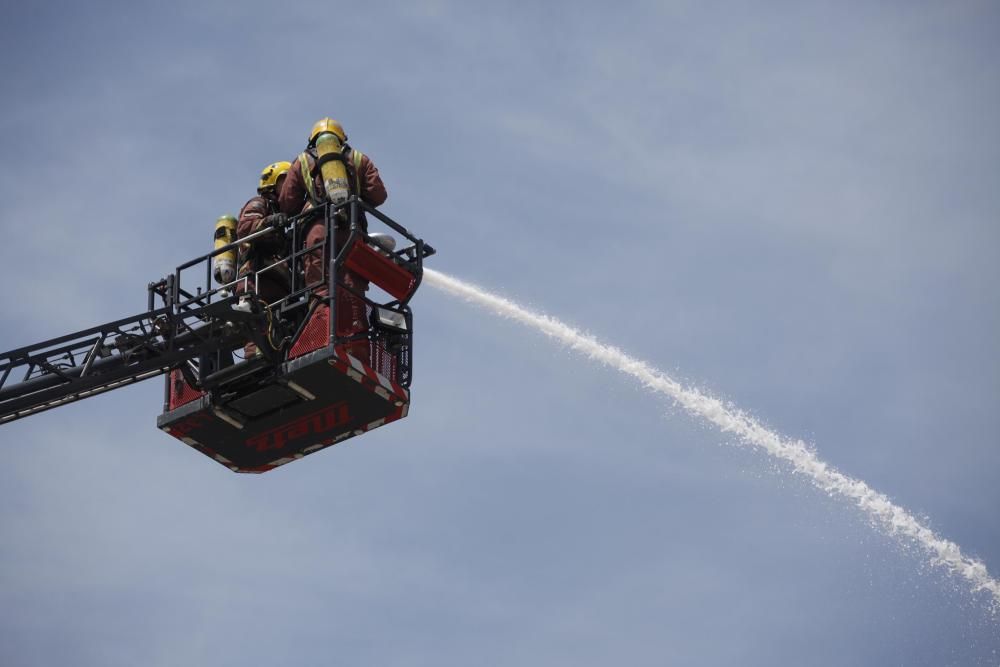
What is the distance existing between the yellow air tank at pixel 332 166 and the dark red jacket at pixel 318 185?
0.26 metres

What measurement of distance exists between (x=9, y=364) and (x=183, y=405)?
3121mm

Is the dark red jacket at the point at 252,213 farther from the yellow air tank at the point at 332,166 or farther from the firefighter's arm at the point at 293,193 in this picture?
the yellow air tank at the point at 332,166

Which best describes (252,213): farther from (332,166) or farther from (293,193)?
(332,166)

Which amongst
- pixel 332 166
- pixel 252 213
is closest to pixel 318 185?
pixel 332 166

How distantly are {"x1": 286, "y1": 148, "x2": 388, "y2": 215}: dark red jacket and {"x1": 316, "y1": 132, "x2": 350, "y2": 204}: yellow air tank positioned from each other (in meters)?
0.26

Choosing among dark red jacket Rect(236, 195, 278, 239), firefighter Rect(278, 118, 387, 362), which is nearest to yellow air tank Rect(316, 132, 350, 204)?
firefighter Rect(278, 118, 387, 362)

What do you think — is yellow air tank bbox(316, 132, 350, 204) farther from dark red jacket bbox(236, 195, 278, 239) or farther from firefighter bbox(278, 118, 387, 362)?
dark red jacket bbox(236, 195, 278, 239)

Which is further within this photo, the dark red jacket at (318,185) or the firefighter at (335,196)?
the dark red jacket at (318,185)

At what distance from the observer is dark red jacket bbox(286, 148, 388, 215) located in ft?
121

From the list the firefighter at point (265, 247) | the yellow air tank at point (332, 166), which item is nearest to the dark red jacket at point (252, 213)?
the firefighter at point (265, 247)

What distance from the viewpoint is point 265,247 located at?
37469mm

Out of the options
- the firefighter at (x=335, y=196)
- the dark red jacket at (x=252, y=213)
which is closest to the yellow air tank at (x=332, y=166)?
the firefighter at (x=335, y=196)

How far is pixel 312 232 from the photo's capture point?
3631 cm

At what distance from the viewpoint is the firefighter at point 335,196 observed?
117 ft
